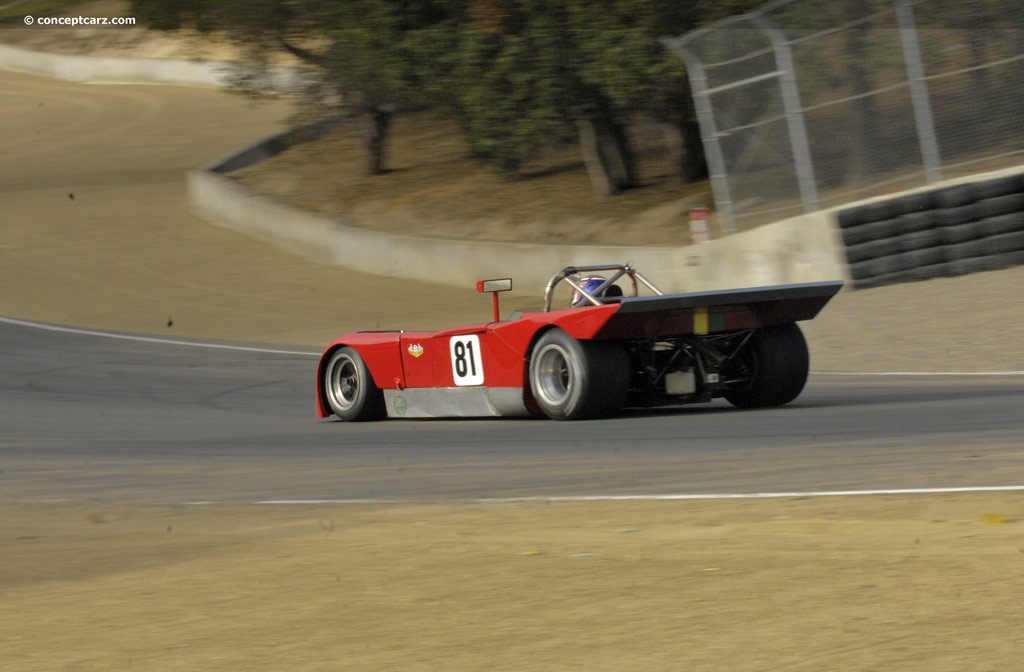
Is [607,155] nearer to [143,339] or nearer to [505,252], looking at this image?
[505,252]

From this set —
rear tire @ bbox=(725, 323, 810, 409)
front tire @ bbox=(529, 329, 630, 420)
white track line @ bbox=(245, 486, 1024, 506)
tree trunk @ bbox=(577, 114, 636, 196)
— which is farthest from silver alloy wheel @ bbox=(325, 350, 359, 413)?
tree trunk @ bbox=(577, 114, 636, 196)

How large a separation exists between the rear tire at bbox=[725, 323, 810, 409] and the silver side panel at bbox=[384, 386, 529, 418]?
1.58 metres

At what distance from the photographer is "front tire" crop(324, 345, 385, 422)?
11312 millimetres

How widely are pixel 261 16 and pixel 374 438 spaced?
20.3 m

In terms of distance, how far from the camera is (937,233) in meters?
16.3

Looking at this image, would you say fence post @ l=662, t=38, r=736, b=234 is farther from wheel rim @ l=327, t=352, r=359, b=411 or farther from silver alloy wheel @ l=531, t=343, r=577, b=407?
silver alloy wheel @ l=531, t=343, r=577, b=407

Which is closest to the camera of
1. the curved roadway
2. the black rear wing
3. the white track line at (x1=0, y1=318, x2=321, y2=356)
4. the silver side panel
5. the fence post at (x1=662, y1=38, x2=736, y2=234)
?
the curved roadway

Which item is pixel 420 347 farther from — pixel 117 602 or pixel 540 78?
pixel 540 78

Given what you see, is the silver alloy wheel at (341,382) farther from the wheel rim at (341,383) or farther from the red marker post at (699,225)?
the red marker post at (699,225)

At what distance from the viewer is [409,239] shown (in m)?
23.3

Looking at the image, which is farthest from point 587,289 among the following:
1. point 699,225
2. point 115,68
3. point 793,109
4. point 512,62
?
point 115,68

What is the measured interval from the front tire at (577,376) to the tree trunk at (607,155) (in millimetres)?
15031

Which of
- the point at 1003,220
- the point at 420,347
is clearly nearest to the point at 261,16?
the point at 1003,220

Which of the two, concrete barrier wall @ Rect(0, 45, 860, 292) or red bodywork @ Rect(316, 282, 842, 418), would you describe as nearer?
red bodywork @ Rect(316, 282, 842, 418)
